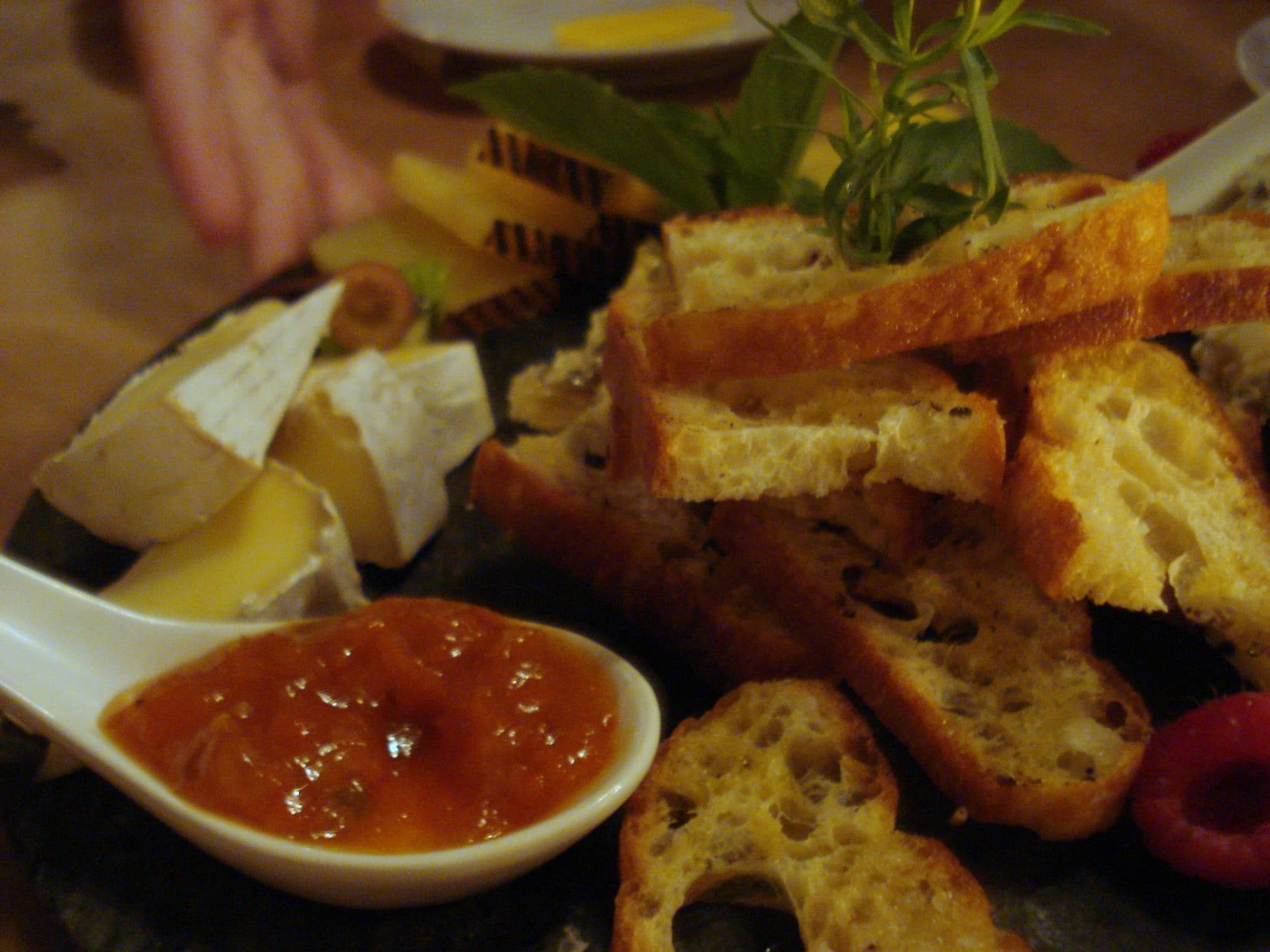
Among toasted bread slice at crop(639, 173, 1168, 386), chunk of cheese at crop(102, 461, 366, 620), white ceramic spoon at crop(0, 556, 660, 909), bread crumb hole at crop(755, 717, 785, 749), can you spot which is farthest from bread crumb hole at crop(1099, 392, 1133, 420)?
chunk of cheese at crop(102, 461, 366, 620)

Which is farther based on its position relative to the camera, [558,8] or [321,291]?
[558,8]

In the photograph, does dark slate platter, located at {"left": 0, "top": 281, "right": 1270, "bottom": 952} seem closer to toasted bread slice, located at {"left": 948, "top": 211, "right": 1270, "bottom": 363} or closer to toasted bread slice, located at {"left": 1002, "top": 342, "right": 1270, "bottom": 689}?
toasted bread slice, located at {"left": 1002, "top": 342, "right": 1270, "bottom": 689}

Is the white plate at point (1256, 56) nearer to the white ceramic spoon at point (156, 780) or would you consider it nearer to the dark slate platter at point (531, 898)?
the dark slate platter at point (531, 898)

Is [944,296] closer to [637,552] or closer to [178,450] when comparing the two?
[637,552]

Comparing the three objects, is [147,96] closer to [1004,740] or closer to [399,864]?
[399,864]

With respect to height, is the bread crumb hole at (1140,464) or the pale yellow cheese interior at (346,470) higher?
the bread crumb hole at (1140,464)

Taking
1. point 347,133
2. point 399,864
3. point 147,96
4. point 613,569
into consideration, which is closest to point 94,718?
point 399,864

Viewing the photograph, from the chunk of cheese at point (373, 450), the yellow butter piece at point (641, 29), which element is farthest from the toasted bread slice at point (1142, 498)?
the yellow butter piece at point (641, 29)
